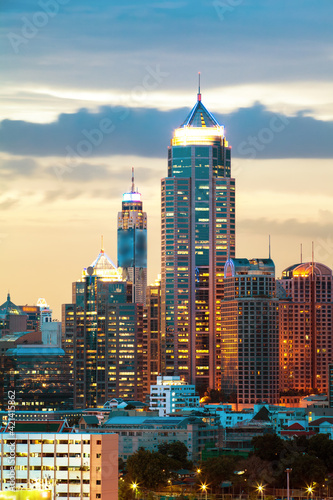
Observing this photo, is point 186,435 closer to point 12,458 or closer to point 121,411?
point 121,411

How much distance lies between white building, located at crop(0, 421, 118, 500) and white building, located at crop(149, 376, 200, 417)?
77565 millimetres

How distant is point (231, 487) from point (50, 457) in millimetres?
21697

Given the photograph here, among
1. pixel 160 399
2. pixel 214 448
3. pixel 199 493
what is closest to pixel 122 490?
pixel 199 493

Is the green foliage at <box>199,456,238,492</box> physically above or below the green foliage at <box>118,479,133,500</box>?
above

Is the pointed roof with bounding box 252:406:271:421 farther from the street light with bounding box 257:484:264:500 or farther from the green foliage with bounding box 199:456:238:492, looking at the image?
the street light with bounding box 257:484:264:500

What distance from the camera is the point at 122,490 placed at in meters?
113

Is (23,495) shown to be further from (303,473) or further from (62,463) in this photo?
(303,473)

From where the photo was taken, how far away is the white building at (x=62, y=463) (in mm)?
101438

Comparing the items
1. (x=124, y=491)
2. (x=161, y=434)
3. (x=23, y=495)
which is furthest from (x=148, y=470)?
(x=23, y=495)

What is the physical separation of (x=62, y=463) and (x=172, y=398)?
84.2 metres

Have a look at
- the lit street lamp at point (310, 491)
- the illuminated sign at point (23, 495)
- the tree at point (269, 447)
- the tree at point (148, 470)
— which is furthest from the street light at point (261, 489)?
the illuminated sign at point (23, 495)

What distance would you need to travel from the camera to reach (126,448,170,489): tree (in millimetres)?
120312

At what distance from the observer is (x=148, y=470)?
121 m

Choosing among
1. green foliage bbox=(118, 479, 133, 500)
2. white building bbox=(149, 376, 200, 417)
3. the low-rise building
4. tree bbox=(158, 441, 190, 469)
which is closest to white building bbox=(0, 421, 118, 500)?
green foliage bbox=(118, 479, 133, 500)
